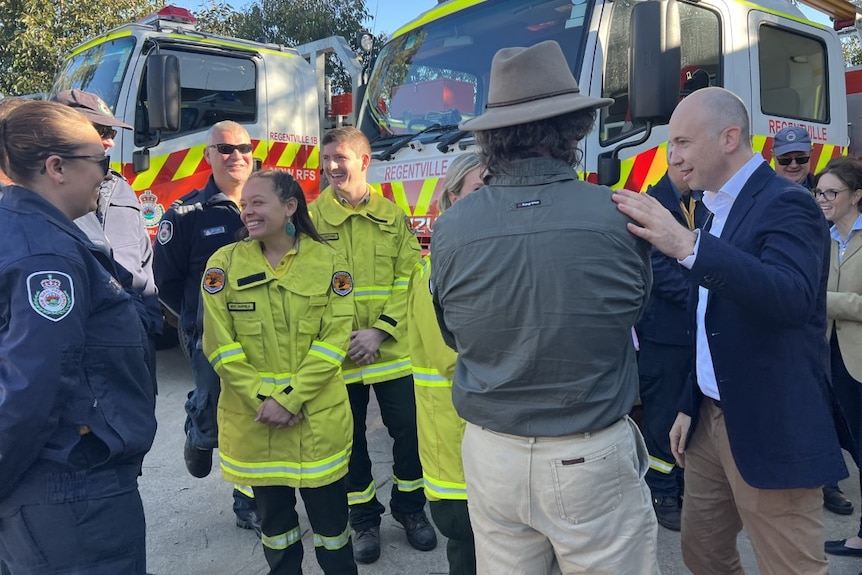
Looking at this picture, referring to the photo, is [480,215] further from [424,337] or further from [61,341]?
[61,341]

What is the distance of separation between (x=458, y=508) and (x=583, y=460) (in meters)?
0.81

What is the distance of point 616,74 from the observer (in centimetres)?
358

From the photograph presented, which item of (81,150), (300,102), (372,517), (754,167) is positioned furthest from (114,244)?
(300,102)

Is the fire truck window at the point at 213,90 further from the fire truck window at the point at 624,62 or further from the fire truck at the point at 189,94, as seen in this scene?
the fire truck window at the point at 624,62

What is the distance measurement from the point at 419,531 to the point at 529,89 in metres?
2.22

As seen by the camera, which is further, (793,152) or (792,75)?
(792,75)

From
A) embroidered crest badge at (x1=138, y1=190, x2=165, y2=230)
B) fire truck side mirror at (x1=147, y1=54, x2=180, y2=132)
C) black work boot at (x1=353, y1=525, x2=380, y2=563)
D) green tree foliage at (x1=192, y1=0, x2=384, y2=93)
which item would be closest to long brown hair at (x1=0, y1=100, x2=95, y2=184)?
black work boot at (x1=353, y1=525, x2=380, y2=563)

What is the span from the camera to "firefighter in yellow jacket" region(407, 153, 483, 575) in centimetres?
216

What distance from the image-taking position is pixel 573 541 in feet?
4.94

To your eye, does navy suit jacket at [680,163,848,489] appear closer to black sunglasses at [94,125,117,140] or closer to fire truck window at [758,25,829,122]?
black sunglasses at [94,125,117,140]

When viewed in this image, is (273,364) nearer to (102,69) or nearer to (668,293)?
(668,293)

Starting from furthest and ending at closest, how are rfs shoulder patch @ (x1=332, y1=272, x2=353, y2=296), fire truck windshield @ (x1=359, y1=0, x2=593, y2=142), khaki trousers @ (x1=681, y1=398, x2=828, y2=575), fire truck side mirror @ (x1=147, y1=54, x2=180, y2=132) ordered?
fire truck side mirror @ (x1=147, y1=54, x2=180, y2=132) < fire truck windshield @ (x1=359, y1=0, x2=593, y2=142) < rfs shoulder patch @ (x1=332, y1=272, x2=353, y2=296) < khaki trousers @ (x1=681, y1=398, x2=828, y2=575)

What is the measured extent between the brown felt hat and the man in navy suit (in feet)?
1.64

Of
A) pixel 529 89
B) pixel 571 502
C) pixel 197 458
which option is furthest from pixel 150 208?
pixel 571 502
